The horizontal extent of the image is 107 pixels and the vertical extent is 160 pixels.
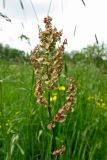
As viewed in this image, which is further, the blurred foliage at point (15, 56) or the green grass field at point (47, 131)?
the blurred foliage at point (15, 56)

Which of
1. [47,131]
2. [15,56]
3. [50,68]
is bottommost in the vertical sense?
[47,131]

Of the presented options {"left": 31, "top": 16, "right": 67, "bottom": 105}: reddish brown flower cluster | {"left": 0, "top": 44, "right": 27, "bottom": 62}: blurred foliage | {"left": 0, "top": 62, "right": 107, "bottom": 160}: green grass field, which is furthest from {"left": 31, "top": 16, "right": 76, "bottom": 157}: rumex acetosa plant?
{"left": 0, "top": 44, "right": 27, "bottom": 62}: blurred foliage

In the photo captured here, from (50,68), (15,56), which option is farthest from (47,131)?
(15,56)

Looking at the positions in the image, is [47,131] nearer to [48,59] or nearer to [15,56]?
[48,59]

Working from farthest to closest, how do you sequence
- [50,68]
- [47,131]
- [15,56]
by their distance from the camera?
[15,56] → [47,131] → [50,68]

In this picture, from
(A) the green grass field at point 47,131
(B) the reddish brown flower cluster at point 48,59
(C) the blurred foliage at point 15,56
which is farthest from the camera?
(C) the blurred foliage at point 15,56

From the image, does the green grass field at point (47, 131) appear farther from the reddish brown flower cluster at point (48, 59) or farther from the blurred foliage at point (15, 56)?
the blurred foliage at point (15, 56)

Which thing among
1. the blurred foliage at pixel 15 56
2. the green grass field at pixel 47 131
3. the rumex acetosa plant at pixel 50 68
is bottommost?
the green grass field at pixel 47 131

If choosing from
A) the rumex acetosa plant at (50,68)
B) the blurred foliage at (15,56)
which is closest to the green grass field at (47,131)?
the rumex acetosa plant at (50,68)
